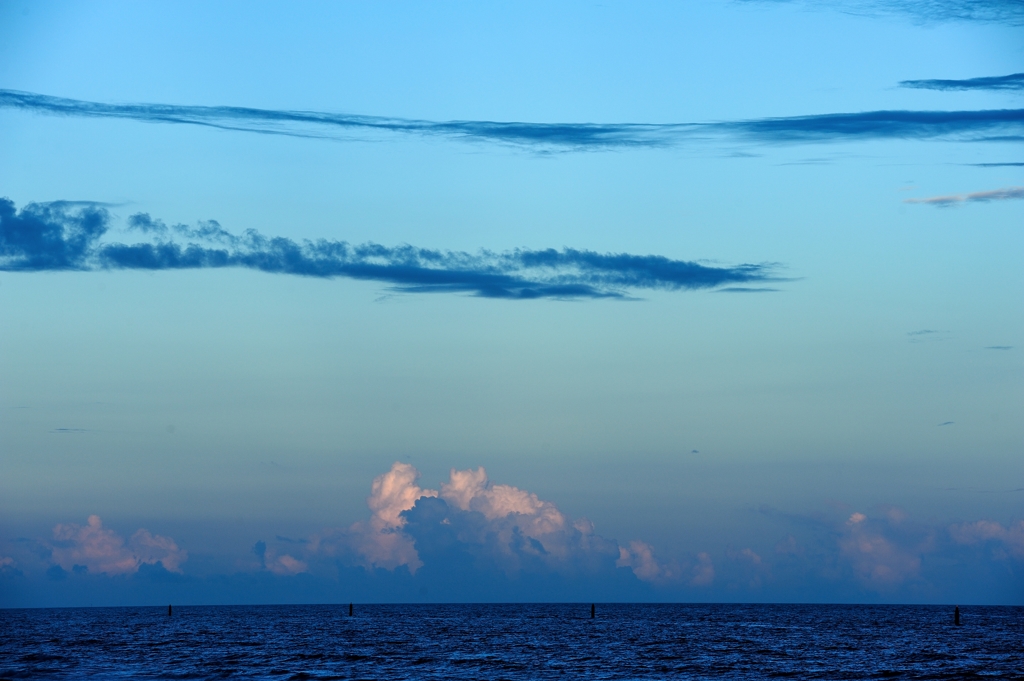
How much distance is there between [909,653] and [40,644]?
265ft

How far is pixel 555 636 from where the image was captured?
4552 inches

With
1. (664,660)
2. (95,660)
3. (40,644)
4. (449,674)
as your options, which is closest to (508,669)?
(449,674)

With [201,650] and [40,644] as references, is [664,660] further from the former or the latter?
[40,644]

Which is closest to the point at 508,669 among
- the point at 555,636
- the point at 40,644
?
the point at 555,636

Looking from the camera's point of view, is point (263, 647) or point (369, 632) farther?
point (369, 632)

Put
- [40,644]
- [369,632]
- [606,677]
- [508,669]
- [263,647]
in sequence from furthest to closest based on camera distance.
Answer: [369,632] < [40,644] < [263,647] < [508,669] < [606,677]

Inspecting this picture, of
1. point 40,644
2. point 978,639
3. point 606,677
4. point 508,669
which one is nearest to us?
point 606,677

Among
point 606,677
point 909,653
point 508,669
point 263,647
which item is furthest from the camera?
point 263,647

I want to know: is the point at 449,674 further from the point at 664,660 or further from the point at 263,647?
the point at 263,647

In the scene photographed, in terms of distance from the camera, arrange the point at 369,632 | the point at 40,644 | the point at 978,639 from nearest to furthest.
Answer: the point at 40,644
the point at 978,639
the point at 369,632

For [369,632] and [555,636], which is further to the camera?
[369,632]

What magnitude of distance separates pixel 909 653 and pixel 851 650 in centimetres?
510

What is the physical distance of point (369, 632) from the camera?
12656 centimetres

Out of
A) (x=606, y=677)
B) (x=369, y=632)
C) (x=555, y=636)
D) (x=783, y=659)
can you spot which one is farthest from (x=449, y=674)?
(x=369, y=632)
